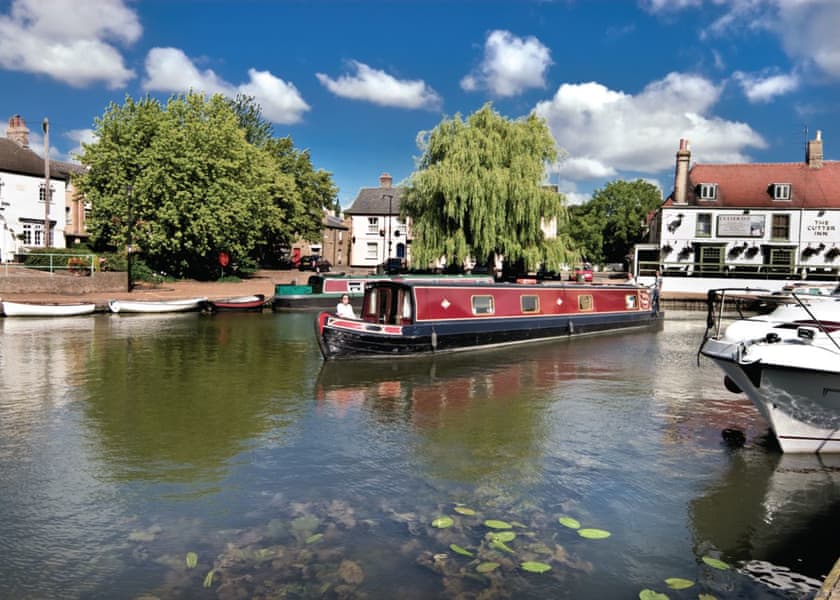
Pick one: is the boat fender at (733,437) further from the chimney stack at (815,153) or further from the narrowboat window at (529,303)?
the chimney stack at (815,153)


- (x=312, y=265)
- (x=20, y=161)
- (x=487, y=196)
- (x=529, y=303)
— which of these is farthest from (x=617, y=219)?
(x=20, y=161)

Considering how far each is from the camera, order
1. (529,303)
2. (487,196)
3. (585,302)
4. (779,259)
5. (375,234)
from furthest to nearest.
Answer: (375,234)
(779,259)
(487,196)
(585,302)
(529,303)

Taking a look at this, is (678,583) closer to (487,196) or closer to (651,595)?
(651,595)

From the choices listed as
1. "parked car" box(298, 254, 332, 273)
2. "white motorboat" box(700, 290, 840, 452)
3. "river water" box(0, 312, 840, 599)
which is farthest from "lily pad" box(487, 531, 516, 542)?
"parked car" box(298, 254, 332, 273)

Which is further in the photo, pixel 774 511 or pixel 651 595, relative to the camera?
pixel 774 511

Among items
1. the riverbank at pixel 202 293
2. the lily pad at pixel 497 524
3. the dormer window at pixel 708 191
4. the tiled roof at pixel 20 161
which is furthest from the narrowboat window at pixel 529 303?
the tiled roof at pixel 20 161

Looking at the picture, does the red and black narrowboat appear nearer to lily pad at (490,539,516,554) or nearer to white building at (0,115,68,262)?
lily pad at (490,539,516,554)

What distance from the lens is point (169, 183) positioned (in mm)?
36062

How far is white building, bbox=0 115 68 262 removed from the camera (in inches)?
1810

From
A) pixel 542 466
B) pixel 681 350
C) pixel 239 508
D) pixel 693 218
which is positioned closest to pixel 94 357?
pixel 239 508

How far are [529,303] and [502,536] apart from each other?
641 inches

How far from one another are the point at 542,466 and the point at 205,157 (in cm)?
3329

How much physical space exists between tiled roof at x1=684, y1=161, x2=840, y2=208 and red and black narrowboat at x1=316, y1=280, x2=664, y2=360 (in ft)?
79.1

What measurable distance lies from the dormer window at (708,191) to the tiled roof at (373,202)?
3063 centimetres
